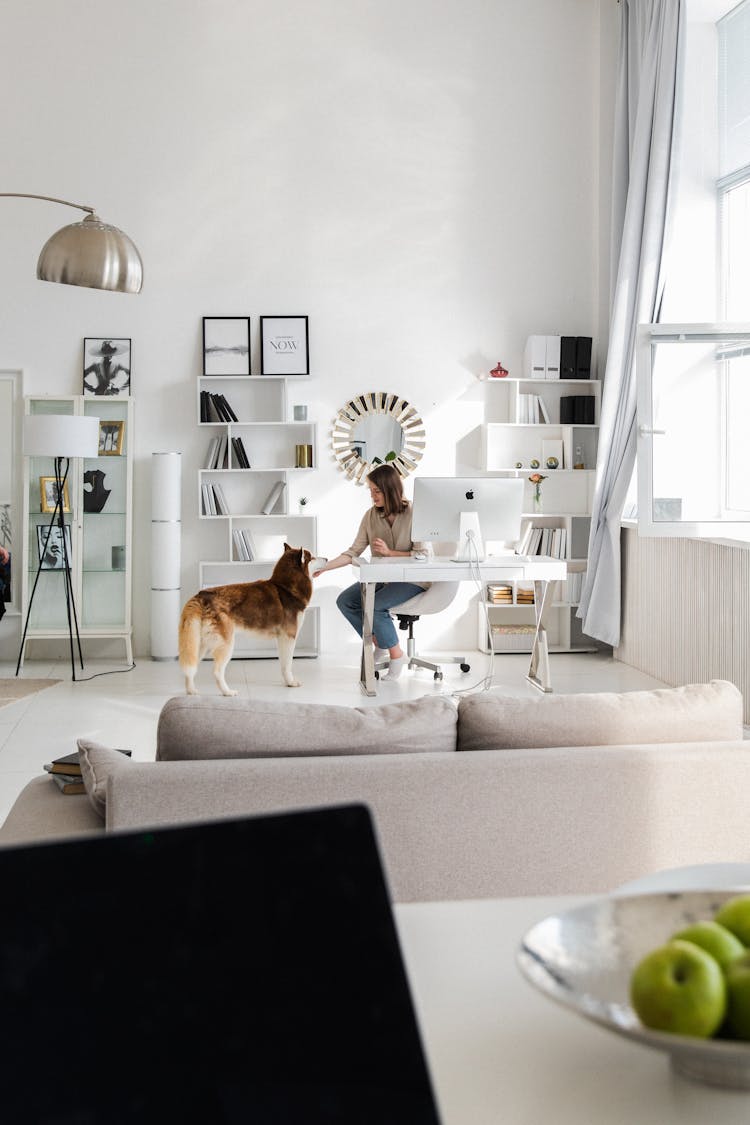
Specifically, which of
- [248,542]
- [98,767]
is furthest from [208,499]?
[98,767]

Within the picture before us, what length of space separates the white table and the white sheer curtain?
5.63 m

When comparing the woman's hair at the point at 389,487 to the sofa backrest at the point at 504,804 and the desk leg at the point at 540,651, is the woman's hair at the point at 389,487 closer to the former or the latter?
the desk leg at the point at 540,651

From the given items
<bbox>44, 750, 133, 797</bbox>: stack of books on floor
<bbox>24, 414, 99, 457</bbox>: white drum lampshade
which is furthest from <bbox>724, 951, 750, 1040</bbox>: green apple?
<bbox>24, 414, 99, 457</bbox>: white drum lampshade

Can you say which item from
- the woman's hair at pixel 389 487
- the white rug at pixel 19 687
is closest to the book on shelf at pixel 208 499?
the woman's hair at pixel 389 487

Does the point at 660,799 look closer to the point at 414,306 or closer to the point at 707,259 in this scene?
the point at 707,259

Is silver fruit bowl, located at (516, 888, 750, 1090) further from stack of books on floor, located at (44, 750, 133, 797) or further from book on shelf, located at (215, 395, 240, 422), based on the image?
book on shelf, located at (215, 395, 240, 422)

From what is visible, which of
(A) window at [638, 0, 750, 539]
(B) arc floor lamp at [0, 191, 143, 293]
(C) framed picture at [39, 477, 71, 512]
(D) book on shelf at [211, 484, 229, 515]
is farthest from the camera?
(D) book on shelf at [211, 484, 229, 515]

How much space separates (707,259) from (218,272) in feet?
10.7

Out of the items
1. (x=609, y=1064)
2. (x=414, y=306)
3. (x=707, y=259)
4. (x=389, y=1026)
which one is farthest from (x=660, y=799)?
(x=414, y=306)

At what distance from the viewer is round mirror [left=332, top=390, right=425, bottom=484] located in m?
7.68

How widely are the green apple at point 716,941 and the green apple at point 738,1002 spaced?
19 mm

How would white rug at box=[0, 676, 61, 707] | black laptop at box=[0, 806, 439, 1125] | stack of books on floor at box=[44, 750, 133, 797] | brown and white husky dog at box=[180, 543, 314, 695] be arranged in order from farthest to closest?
1. white rug at box=[0, 676, 61, 707]
2. brown and white husky dog at box=[180, 543, 314, 695]
3. stack of books on floor at box=[44, 750, 133, 797]
4. black laptop at box=[0, 806, 439, 1125]

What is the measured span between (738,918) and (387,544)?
6.01m

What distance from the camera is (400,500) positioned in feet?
21.8
